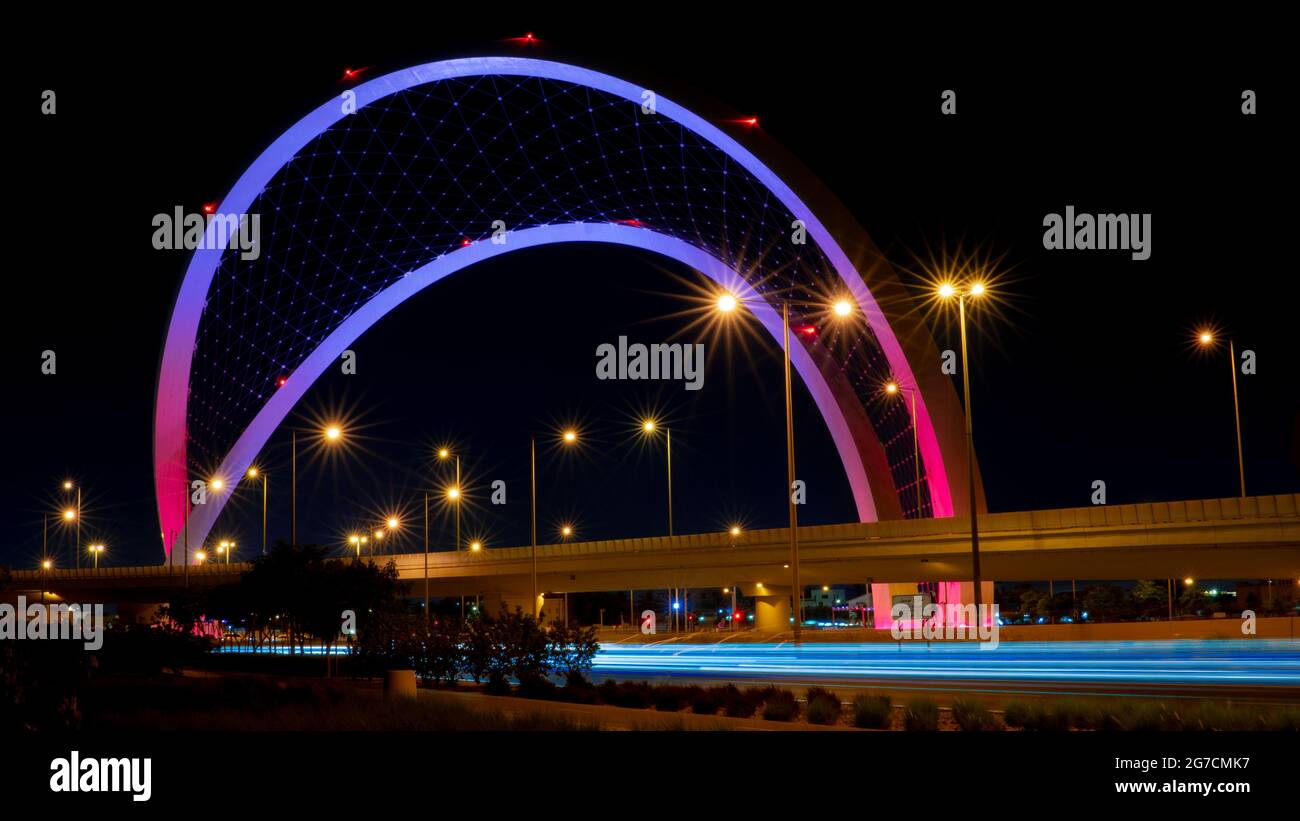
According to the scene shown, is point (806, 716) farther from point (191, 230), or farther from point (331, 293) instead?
point (331, 293)

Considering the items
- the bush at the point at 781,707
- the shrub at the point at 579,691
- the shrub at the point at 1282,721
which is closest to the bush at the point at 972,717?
the bush at the point at 781,707

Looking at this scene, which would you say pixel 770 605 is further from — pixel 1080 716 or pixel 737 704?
pixel 1080 716

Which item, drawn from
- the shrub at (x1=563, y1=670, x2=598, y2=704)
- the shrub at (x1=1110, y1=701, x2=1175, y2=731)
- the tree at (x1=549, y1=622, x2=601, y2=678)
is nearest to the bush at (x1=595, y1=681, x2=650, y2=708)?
the shrub at (x1=563, y1=670, x2=598, y2=704)

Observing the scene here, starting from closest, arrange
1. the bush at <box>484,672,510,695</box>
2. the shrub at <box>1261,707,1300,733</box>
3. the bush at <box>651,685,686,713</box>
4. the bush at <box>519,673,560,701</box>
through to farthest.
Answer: the shrub at <box>1261,707,1300,733</box>
the bush at <box>651,685,686,713</box>
the bush at <box>519,673,560,701</box>
the bush at <box>484,672,510,695</box>

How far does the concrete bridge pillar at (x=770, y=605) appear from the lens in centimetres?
6444

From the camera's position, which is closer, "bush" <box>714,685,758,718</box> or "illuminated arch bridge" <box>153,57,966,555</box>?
"bush" <box>714,685,758,718</box>

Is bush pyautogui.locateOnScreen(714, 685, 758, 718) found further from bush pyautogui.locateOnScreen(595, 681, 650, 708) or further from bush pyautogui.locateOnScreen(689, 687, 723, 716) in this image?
bush pyautogui.locateOnScreen(595, 681, 650, 708)

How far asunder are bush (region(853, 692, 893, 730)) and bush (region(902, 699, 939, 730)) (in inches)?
10.5

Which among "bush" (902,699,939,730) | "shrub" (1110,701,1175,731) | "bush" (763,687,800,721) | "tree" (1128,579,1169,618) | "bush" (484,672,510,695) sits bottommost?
"tree" (1128,579,1169,618)

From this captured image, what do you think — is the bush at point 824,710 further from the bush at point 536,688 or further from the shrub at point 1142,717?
the bush at point 536,688

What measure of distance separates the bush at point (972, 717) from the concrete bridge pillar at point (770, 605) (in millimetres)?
44372

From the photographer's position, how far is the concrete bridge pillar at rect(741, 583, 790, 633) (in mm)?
64438
